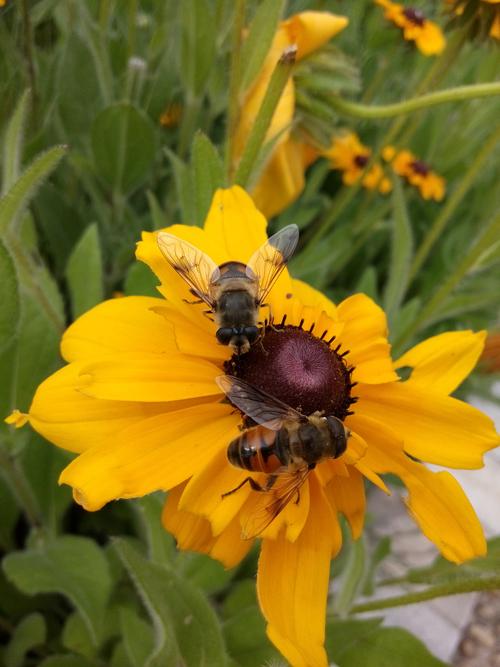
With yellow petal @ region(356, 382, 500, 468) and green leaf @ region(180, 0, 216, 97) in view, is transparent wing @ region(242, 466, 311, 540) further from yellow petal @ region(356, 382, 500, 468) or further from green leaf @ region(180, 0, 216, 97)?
green leaf @ region(180, 0, 216, 97)

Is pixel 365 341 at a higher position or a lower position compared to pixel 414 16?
lower

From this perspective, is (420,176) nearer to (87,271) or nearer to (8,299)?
(87,271)

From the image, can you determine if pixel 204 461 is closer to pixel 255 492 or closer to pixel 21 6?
pixel 255 492

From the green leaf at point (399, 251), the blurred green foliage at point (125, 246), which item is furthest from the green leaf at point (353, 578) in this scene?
the green leaf at point (399, 251)

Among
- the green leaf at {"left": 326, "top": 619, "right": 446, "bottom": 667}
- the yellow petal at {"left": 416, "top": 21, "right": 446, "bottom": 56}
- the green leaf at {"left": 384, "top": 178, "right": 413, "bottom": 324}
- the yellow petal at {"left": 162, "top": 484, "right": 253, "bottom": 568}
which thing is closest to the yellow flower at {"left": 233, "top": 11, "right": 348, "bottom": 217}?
the green leaf at {"left": 384, "top": 178, "right": 413, "bottom": 324}

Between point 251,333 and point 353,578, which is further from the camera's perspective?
point 353,578

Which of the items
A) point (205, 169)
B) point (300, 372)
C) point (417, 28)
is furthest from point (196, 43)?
point (300, 372)

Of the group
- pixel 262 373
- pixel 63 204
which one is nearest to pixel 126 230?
pixel 63 204
